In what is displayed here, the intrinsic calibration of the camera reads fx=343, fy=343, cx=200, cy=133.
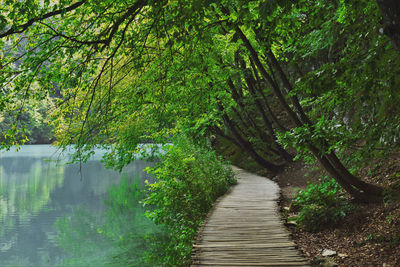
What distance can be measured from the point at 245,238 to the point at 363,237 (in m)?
1.95

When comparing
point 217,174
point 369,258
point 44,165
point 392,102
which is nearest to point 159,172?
point 217,174

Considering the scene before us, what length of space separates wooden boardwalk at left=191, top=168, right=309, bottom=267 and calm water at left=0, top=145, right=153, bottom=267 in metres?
2.45

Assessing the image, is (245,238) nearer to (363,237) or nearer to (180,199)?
(363,237)

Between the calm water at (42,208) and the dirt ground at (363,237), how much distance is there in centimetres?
399

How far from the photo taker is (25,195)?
21047 mm

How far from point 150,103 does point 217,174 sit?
3.57m

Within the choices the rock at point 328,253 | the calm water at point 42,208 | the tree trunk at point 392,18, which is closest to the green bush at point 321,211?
the rock at point 328,253

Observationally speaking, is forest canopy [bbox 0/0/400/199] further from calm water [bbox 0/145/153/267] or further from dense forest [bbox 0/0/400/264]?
calm water [bbox 0/145/153/267]

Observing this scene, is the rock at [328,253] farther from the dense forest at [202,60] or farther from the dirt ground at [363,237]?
the dense forest at [202,60]

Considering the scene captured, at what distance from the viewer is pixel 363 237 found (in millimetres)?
5578

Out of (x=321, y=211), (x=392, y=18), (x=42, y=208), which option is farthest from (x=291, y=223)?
(x=42, y=208)

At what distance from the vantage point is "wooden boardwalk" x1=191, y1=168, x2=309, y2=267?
517 cm

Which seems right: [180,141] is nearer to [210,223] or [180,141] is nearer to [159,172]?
[159,172]

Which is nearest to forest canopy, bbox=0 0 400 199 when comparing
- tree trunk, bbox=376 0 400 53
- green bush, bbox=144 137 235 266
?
tree trunk, bbox=376 0 400 53
